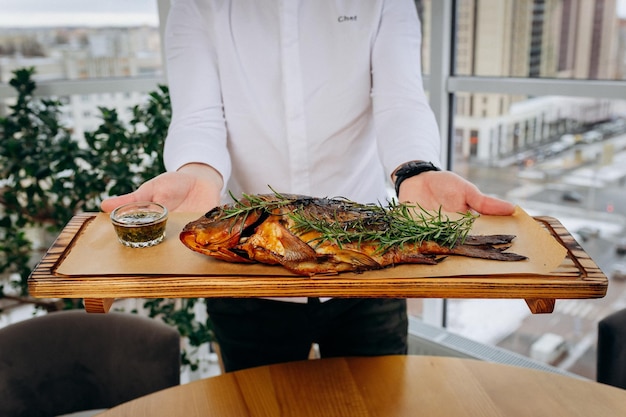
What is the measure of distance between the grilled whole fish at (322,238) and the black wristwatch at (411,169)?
0.91 ft

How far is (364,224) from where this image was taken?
1230 millimetres

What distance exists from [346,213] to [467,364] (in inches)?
20.8

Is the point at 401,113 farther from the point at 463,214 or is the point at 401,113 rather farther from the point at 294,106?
the point at 463,214

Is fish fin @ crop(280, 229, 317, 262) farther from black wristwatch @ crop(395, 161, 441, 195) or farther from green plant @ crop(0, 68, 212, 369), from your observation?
green plant @ crop(0, 68, 212, 369)

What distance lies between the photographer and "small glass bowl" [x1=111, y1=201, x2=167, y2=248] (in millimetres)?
1239

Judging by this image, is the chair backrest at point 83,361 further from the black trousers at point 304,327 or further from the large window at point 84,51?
the large window at point 84,51

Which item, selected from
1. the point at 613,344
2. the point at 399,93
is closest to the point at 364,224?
the point at 399,93

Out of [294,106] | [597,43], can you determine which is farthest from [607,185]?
[294,106]

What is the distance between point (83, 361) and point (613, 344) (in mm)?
1439

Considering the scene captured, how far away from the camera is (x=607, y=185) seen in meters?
2.78

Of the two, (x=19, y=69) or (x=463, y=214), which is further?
(x=19, y=69)

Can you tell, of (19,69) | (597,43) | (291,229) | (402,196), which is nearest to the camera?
(291,229)

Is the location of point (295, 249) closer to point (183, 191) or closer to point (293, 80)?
point (183, 191)

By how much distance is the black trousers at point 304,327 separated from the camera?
1.58 meters
